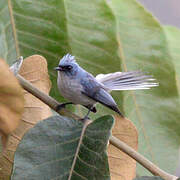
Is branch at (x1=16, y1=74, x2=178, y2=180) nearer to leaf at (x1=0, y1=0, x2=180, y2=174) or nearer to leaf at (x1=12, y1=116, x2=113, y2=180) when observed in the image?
leaf at (x1=12, y1=116, x2=113, y2=180)

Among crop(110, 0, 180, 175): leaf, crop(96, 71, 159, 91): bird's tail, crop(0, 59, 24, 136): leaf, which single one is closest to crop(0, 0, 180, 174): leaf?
crop(110, 0, 180, 175): leaf

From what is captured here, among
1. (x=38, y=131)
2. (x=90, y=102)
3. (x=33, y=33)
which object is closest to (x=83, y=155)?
(x=38, y=131)

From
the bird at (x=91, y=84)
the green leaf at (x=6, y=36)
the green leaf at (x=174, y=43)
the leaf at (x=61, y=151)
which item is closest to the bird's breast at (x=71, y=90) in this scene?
the bird at (x=91, y=84)

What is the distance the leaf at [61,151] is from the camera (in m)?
0.71

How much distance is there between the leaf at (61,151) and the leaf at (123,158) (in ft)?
0.33

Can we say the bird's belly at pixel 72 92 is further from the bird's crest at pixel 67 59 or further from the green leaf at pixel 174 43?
the green leaf at pixel 174 43

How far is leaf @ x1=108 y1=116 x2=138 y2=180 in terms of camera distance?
85cm

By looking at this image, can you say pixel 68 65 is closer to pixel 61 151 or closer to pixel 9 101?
pixel 61 151

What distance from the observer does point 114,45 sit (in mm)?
1310

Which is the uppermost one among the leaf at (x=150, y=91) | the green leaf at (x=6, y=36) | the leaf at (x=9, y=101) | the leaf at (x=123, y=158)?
the leaf at (x=9, y=101)

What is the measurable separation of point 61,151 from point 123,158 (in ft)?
0.49

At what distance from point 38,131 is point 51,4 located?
0.56 m

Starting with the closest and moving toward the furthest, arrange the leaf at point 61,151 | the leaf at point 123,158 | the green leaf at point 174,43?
1. the leaf at point 61,151
2. the leaf at point 123,158
3. the green leaf at point 174,43

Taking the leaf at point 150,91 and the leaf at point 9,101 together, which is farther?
the leaf at point 150,91
